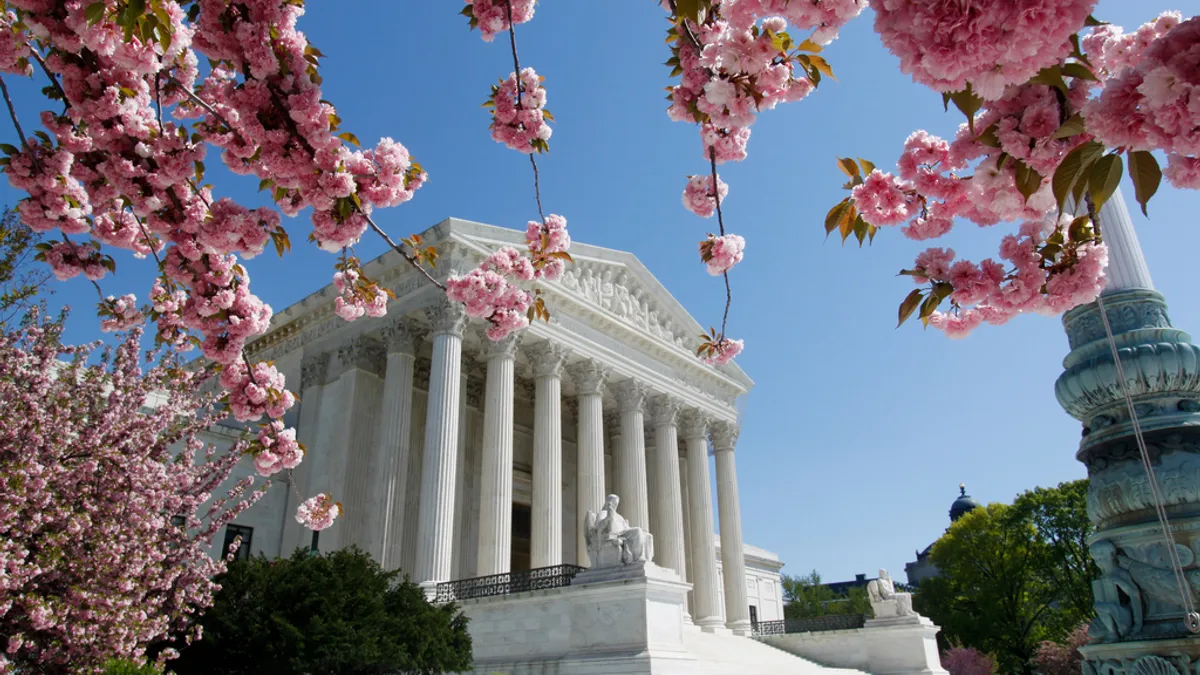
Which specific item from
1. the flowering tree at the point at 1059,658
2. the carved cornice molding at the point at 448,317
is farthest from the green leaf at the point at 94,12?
the flowering tree at the point at 1059,658

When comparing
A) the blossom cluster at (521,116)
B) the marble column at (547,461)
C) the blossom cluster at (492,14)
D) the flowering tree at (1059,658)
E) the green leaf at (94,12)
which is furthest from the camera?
the flowering tree at (1059,658)

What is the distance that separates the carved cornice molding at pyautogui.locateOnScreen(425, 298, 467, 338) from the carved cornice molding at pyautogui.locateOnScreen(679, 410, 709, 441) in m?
14.2

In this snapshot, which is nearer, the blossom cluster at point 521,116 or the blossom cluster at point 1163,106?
the blossom cluster at point 1163,106

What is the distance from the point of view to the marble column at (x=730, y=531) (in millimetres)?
34375

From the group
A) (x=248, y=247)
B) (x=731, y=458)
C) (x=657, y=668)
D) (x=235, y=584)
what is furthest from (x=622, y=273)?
(x=248, y=247)

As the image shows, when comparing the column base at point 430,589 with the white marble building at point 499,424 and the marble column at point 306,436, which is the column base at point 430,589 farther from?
the marble column at point 306,436

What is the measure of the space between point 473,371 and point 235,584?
17.6m

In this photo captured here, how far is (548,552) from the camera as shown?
25984 millimetres

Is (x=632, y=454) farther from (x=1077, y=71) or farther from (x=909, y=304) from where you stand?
(x=1077, y=71)

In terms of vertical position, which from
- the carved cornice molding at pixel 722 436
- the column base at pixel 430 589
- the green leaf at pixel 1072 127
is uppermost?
the carved cornice molding at pixel 722 436

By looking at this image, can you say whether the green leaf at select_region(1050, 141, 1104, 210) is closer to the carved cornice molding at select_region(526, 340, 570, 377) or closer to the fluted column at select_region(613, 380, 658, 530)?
the carved cornice molding at select_region(526, 340, 570, 377)

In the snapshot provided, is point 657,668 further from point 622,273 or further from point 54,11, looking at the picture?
point 622,273

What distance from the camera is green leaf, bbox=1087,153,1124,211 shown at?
286cm

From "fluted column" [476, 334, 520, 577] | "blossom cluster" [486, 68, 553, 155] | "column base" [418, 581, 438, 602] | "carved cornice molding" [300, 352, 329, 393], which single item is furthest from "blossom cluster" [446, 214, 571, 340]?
"carved cornice molding" [300, 352, 329, 393]
